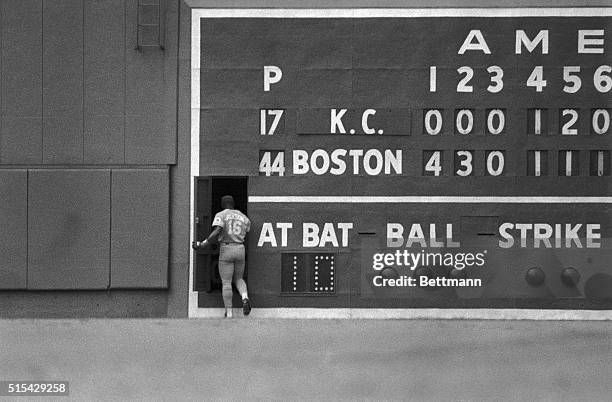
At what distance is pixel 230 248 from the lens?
12.1m

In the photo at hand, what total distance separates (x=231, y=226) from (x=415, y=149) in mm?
2866

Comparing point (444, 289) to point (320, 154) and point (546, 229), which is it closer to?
point (546, 229)

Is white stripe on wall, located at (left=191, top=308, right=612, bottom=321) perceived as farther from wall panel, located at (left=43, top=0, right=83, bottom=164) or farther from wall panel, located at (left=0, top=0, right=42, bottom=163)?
wall panel, located at (left=0, top=0, right=42, bottom=163)

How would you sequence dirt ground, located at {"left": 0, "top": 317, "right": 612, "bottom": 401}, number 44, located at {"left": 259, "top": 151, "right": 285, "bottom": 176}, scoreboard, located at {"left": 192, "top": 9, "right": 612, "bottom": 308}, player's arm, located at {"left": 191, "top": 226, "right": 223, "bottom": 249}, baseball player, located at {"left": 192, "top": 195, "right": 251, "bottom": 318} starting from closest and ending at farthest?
1. dirt ground, located at {"left": 0, "top": 317, "right": 612, "bottom": 401}
2. player's arm, located at {"left": 191, "top": 226, "right": 223, "bottom": 249}
3. baseball player, located at {"left": 192, "top": 195, "right": 251, "bottom": 318}
4. scoreboard, located at {"left": 192, "top": 9, "right": 612, "bottom": 308}
5. number 44, located at {"left": 259, "top": 151, "right": 285, "bottom": 176}

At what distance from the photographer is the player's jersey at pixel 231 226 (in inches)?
476

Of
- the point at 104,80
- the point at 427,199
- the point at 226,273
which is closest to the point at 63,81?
the point at 104,80

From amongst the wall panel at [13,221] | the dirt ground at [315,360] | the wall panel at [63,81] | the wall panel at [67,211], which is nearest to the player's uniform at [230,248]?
the wall panel at [67,211]

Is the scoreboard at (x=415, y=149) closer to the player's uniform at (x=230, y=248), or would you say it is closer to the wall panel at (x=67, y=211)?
the player's uniform at (x=230, y=248)

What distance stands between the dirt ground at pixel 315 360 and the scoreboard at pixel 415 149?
565 cm

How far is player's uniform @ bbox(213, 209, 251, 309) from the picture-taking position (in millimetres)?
12102

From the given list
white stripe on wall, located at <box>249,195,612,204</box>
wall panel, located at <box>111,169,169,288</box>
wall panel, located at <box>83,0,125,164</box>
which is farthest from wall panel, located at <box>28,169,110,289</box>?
white stripe on wall, located at <box>249,195,612,204</box>

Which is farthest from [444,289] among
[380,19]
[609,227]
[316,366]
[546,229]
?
[316,366]

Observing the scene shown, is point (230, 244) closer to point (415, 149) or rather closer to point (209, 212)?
point (209, 212)

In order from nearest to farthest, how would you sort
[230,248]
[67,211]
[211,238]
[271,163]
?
1. [211,238]
2. [230,248]
3. [67,211]
4. [271,163]
